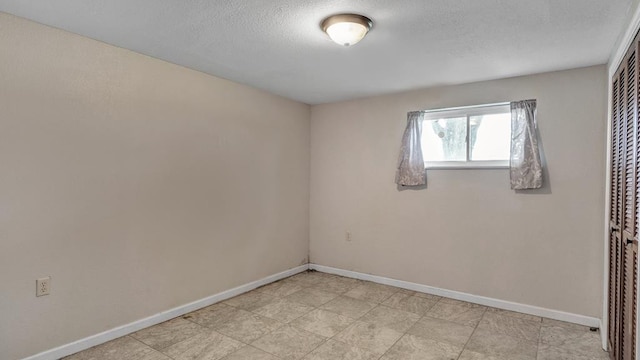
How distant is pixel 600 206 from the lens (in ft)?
9.36

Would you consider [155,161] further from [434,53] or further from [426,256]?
[426,256]

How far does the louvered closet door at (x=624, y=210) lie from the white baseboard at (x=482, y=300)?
1.91 feet

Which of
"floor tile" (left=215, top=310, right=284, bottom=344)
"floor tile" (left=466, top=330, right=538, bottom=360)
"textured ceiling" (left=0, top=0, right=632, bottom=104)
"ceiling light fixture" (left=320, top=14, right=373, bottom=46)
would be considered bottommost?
"floor tile" (left=466, top=330, right=538, bottom=360)

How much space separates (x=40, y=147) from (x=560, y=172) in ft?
13.0

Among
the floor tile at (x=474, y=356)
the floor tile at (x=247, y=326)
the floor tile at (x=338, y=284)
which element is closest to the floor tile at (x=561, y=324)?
the floor tile at (x=474, y=356)

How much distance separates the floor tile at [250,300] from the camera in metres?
3.29

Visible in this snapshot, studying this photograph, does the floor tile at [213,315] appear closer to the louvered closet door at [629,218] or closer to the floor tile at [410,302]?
the floor tile at [410,302]

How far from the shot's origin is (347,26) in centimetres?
206

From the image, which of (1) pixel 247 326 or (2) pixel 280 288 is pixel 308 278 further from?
(1) pixel 247 326

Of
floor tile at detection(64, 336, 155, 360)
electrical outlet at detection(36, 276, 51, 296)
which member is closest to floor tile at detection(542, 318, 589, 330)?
floor tile at detection(64, 336, 155, 360)

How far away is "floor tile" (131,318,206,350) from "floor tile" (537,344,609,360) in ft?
8.39

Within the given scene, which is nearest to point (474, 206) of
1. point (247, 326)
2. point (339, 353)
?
point (339, 353)

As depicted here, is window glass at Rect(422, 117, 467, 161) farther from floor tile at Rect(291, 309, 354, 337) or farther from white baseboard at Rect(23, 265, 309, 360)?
white baseboard at Rect(23, 265, 309, 360)

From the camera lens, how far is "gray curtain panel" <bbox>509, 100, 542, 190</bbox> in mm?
3037
